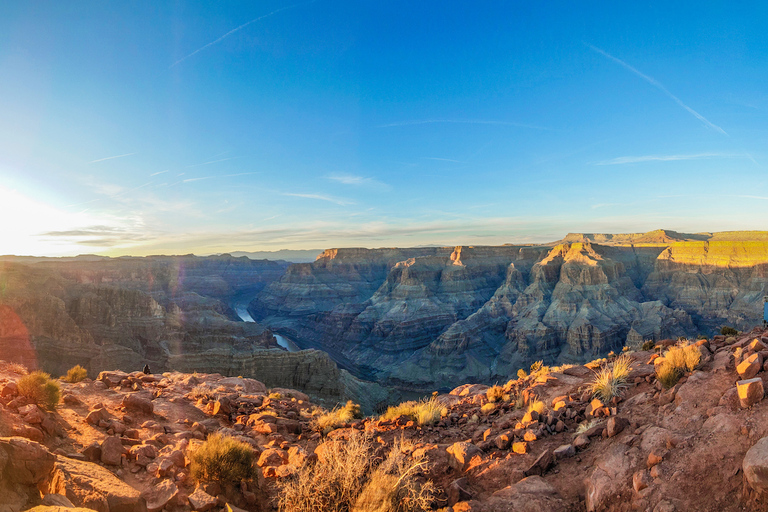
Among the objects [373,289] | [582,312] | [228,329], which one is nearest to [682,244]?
[582,312]

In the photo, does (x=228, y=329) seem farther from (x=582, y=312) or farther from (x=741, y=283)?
(x=741, y=283)

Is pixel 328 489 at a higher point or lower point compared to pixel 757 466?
lower

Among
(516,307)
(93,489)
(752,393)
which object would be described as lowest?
(516,307)

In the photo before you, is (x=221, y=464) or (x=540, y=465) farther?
(x=540, y=465)

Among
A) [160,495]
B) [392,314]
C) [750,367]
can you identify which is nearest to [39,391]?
[160,495]

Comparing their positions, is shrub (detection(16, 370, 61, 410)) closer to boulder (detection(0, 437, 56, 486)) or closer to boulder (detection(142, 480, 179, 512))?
boulder (detection(0, 437, 56, 486))

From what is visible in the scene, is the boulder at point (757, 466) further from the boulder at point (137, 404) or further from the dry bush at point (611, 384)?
the boulder at point (137, 404)

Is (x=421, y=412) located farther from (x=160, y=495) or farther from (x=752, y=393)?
(x=752, y=393)
